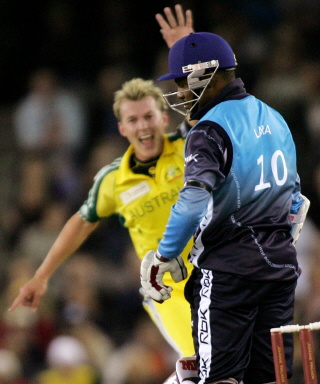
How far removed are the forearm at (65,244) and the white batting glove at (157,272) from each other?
1440mm

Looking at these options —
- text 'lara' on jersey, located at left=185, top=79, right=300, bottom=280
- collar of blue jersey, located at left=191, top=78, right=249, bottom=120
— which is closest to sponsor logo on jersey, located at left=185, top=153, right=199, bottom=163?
text 'lara' on jersey, located at left=185, top=79, right=300, bottom=280

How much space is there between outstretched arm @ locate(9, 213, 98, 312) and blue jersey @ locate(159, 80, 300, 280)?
1.53 metres

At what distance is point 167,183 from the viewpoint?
586 cm

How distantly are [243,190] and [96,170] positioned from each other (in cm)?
551

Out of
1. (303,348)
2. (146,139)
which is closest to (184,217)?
(303,348)

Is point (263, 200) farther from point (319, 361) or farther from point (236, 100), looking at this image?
point (319, 361)

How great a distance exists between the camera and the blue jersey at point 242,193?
4441mm

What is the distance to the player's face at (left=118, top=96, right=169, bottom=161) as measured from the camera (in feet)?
19.4

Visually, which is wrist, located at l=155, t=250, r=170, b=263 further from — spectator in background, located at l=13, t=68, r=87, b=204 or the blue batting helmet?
spectator in background, located at l=13, t=68, r=87, b=204

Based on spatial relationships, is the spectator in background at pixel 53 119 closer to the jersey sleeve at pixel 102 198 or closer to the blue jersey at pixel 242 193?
the jersey sleeve at pixel 102 198

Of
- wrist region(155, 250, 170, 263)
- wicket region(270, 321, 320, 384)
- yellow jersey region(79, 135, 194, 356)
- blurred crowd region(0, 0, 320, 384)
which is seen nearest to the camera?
wicket region(270, 321, 320, 384)

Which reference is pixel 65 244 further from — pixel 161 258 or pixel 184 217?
pixel 184 217

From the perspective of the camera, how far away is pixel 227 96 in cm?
467

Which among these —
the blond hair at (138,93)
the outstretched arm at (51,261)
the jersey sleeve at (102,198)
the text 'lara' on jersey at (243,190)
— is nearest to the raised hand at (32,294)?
the outstretched arm at (51,261)
